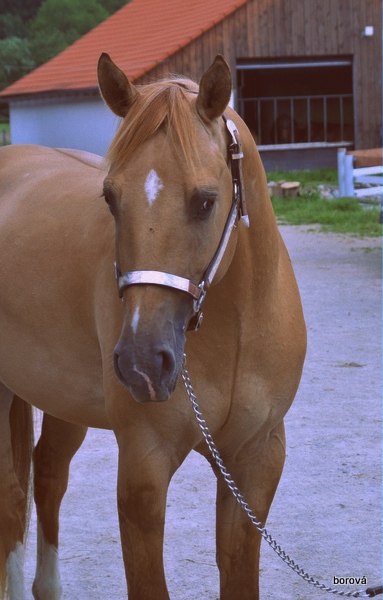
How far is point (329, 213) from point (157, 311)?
42.1ft

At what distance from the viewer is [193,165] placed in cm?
208

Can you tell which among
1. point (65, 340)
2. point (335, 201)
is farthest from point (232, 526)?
point (335, 201)

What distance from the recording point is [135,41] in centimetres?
2269

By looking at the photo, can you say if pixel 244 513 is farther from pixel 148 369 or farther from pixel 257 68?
pixel 257 68

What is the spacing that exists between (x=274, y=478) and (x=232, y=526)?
199mm

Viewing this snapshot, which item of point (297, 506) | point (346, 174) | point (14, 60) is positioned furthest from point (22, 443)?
point (14, 60)

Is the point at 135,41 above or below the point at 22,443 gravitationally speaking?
above

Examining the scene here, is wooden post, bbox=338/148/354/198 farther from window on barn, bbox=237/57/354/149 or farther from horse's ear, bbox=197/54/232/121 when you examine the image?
horse's ear, bbox=197/54/232/121

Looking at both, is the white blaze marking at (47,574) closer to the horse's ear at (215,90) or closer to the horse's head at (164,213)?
the horse's head at (164,213)

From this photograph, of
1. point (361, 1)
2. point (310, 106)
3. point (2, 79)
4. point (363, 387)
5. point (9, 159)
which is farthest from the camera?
point (2, 79)

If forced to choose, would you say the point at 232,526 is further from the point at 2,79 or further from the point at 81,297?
the point at 2,79

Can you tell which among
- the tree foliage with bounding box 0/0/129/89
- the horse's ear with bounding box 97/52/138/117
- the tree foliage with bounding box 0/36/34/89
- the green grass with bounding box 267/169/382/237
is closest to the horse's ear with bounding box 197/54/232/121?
the horse's ear with bounding box 97/52/138/117

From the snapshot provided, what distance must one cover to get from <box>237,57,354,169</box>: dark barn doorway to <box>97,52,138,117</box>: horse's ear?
20926mm

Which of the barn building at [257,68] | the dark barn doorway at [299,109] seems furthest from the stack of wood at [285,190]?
the dark barn doorway at [299,109]
